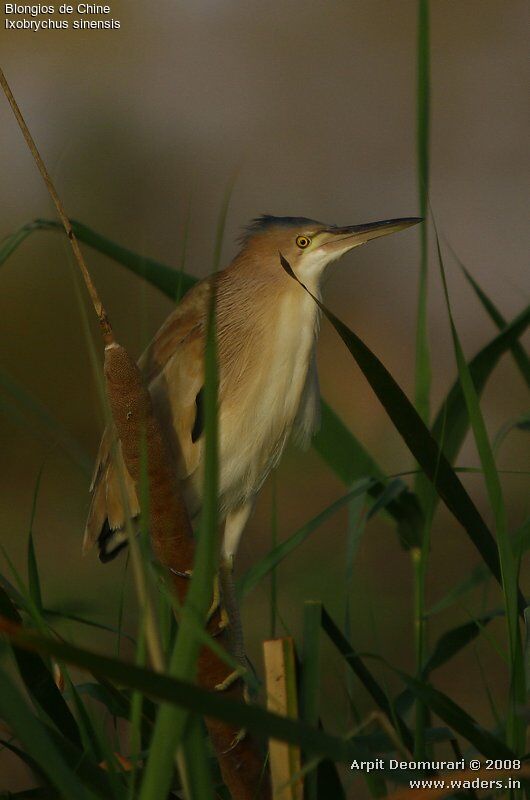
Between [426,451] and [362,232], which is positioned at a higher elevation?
[362,232]

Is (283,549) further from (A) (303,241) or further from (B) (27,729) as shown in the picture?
(A) (303,241)

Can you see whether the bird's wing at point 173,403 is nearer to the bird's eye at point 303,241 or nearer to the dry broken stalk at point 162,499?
the bird's eye at point 303,241

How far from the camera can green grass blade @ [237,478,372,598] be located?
85 centimetres

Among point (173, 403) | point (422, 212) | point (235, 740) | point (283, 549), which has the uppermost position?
point (422, 212)

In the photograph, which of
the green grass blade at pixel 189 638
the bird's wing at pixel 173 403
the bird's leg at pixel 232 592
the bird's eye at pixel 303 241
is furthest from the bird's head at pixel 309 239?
the green grass blade at pixel 189 638

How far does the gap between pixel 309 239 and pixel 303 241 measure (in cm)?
1

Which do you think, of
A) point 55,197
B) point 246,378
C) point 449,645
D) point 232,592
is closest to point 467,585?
point 449,645

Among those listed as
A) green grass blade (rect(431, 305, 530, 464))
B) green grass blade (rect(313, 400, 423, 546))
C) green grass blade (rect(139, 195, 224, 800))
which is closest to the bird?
green grass blade (rect(313, 400, 423, 546))

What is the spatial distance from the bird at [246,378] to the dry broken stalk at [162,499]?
1.36 feet

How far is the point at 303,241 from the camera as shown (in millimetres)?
1304

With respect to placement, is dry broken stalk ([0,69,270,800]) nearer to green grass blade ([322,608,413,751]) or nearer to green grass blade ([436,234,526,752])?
green grass blade ([322,608,413,751])

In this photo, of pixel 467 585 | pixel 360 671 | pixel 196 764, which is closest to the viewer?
pixel 196 764

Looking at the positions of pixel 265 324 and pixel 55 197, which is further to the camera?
pixel 265 324

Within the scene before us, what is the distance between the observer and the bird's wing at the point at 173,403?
1.24 meters
